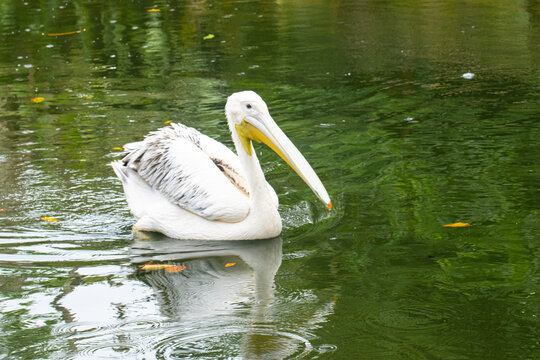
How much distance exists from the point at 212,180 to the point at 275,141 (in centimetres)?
46

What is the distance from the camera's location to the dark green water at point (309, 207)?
3512mm

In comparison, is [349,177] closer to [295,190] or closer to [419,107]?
[295,190]

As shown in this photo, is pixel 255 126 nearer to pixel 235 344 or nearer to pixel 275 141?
pixel 275 141

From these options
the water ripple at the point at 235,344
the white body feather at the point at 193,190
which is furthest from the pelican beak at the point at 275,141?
the water ripple at the point at 235,344

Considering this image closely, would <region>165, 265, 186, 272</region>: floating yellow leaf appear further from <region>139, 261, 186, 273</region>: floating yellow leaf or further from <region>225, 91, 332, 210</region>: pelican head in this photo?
<region>225, 91, 332, 210</region>: pelican head

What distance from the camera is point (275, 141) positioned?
15.0ft

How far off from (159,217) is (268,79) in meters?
3.99

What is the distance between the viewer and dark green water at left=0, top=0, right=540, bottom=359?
3512 mm

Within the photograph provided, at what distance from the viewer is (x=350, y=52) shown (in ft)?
31.9

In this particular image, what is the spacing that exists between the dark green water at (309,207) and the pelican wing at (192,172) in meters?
0.24

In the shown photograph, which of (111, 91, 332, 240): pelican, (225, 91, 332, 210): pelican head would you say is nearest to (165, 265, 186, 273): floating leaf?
(111, 91, 332, 240): pelican

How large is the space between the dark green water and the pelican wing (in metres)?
0.24

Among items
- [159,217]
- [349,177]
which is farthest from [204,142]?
[349,177]

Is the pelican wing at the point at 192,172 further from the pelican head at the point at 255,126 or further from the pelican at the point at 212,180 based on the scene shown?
the pelican head at the point at 255,126
